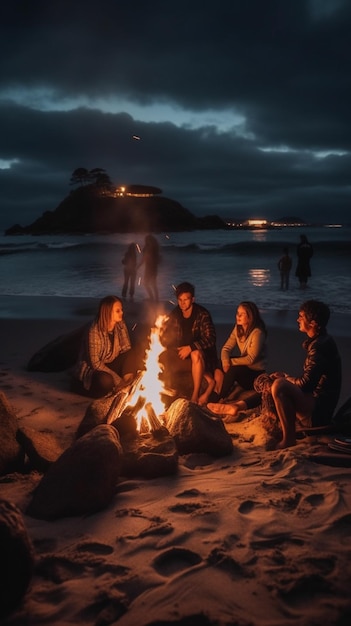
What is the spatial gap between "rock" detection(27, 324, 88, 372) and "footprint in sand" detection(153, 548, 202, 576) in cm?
537

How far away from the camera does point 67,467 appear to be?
433 cm

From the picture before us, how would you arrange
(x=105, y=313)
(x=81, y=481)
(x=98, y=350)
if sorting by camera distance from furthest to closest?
(x=98, y=350), (x=105, y=313), (x=81, y=481)

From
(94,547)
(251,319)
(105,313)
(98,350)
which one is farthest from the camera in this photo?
(98,350)

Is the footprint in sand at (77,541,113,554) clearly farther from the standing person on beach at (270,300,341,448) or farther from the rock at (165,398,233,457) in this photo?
the standing person on beach at (270,300,341,448)

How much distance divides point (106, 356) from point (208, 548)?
404cm

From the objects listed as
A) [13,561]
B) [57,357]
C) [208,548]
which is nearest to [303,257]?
[57,357]

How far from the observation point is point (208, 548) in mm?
3533

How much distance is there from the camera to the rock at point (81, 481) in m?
4.12

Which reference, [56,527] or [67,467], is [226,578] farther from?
[67,467]

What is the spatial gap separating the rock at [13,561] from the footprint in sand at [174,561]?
81 centimetres

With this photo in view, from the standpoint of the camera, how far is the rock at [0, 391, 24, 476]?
491 centimetres

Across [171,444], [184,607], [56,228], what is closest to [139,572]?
[184,607]

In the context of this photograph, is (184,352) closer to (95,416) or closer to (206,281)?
(95,416)

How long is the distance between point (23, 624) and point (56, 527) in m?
1.07
